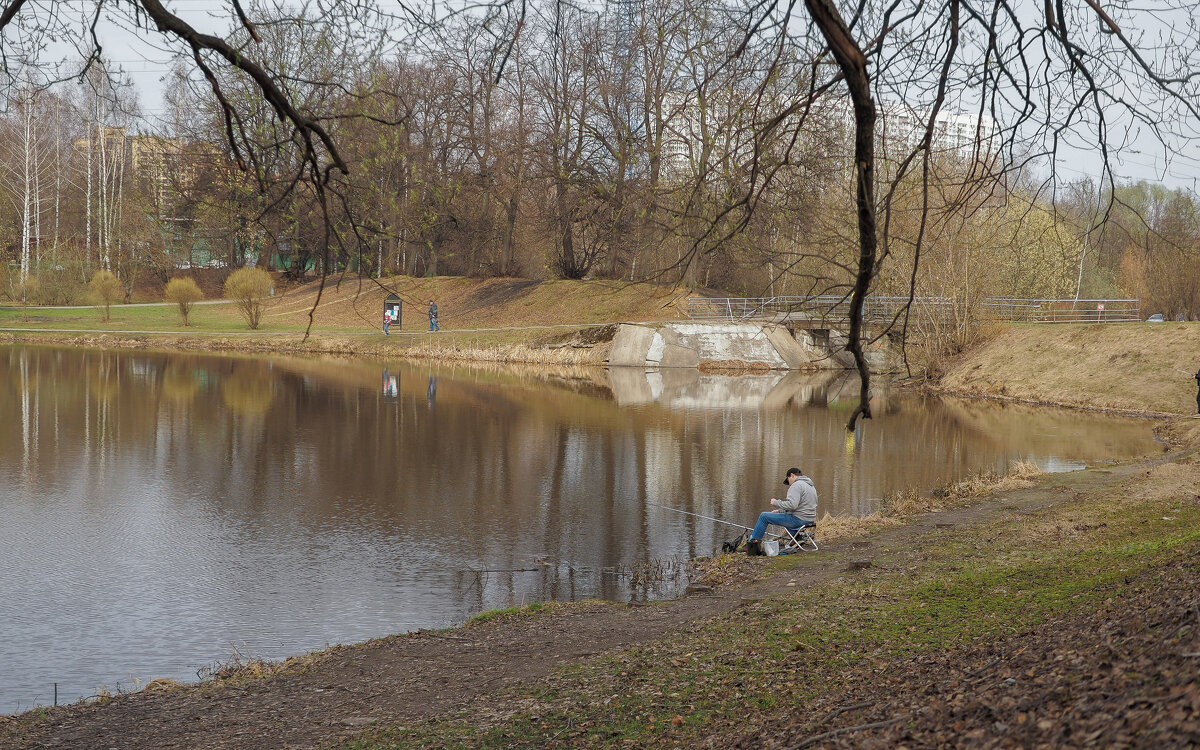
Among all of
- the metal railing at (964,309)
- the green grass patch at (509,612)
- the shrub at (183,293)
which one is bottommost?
the green grass patch at (509,612)

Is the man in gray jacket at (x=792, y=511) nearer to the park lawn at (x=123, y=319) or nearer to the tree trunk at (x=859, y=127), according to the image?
the tree trunk at (x=859, y=127)

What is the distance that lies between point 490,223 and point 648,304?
14.9 metres

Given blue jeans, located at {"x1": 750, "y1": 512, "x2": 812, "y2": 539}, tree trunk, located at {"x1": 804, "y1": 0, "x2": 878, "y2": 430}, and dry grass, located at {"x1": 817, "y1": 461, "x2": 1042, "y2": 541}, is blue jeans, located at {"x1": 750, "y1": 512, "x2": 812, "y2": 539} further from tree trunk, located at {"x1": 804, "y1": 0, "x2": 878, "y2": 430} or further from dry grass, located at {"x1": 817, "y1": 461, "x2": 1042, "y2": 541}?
tree trunk, located at {"x1": 804, "y1": 0, "x2": 878, "y2": 430}

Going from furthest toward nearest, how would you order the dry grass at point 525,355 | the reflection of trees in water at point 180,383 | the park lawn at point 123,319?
the park lawn at point 123,319
the dry grass at point 525,355
the reflection of trees in water at point 180,383

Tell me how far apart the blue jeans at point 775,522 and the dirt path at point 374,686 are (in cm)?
145

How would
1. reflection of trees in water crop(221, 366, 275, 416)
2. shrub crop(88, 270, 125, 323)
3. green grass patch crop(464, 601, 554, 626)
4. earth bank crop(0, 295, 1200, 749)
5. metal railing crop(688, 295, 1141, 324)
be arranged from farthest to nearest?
shrub crop(88, 270, 125, 323) → metal railing crop(688, 295, 1141, 324) → reflection of trees in water crop(221, 366, 275, 416) → green grass patch crop(464, 601, 554, 626) → earth bank crop(0, 295, 1200, 749)

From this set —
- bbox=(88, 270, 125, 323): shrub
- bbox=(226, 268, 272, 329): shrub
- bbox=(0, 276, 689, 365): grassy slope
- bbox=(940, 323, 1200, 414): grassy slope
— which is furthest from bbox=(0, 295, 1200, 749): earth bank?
bbox=(88, 270, 125, 323): shrub

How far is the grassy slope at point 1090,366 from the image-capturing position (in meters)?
32.2

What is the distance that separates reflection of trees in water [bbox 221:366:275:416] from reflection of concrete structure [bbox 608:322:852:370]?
16124 mm

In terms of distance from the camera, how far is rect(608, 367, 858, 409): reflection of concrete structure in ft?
108

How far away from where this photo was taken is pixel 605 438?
80.3ft

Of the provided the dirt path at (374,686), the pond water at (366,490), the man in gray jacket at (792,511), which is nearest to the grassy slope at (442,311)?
the pond water at (366,490)

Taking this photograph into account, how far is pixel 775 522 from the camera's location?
44.0 ft

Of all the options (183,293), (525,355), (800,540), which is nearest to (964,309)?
(525,355)
